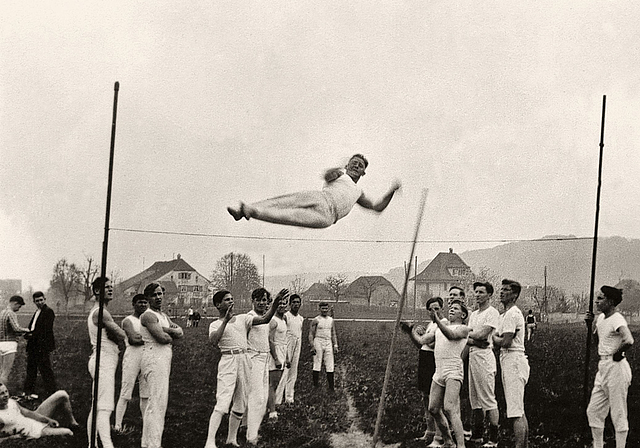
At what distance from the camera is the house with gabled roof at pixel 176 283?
14.3m

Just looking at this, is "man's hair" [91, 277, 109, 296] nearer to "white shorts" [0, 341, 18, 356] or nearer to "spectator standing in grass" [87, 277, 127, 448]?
"spectator standing in grass" [87, 277, 127, 448]

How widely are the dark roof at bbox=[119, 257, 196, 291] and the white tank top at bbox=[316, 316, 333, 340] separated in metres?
4.59

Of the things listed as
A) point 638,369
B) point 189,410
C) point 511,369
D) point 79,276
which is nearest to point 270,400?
point 189,410

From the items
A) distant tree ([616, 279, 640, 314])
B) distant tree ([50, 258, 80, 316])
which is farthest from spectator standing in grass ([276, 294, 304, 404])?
distant tree ([616, 279, 640, 314])

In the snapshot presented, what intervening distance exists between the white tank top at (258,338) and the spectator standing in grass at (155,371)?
0.90 metres

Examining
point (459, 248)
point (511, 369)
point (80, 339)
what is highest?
point (459, 248)

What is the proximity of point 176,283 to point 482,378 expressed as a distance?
36.3ft

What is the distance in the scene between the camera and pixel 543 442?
7254mm

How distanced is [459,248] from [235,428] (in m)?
6.84

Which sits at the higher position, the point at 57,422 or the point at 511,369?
the point at 511,369

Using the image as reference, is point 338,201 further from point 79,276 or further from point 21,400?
point 79,276

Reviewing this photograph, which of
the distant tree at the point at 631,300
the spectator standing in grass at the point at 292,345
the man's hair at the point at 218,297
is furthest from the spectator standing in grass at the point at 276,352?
the distant tree at the point at 631,300

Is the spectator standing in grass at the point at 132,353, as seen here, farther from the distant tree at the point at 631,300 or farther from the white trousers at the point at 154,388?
the distant tree at the point at 631,300

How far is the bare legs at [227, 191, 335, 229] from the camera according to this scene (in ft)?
19.7
